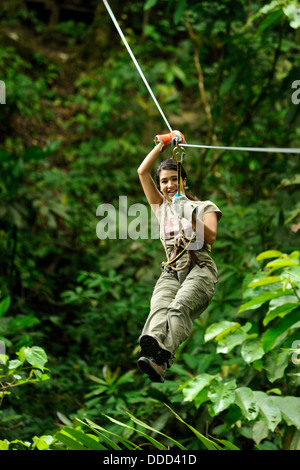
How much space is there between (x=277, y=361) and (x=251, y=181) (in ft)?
10.2

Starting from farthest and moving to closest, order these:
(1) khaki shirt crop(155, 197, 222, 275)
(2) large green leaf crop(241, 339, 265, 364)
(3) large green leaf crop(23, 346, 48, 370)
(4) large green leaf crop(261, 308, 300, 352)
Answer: (2) large green leaf crop(241, 339, 265, 364)
(4) large green leaf crop(261, 308, 300, 352)
(3) large green leaf crop(23, 346, 48, 370)
(1) khaki shirt crop(155, 197, 222, 275)

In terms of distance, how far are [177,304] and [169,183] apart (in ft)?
1.32

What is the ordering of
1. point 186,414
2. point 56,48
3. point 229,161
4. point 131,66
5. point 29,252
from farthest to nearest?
point 56,48
point 131,66
point 229,161
point 29,252
point 186,414

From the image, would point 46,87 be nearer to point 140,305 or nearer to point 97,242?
point 97,242

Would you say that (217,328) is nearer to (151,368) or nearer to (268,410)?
(268,410)

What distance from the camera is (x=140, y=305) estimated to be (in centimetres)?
368

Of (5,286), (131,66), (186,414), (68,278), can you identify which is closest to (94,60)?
(131,66)

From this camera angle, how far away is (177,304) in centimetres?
159

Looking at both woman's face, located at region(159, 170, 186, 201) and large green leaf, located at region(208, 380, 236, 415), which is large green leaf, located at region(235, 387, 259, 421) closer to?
large green leaf, located at region(208, 380, 236, 415)

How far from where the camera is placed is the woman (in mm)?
1537

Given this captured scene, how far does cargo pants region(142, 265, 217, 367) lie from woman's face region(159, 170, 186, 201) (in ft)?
A: 0.84

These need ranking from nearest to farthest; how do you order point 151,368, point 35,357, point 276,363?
point 151,368, point 35,357, point 276,363

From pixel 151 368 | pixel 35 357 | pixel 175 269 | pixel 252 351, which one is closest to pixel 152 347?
pixel 151 368

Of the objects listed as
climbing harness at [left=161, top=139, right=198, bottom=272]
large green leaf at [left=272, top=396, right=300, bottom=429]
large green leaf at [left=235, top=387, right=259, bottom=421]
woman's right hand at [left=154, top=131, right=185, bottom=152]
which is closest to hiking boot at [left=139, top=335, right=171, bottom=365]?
climbing harness at [left=161, top=139, right=198, bottom=272]
